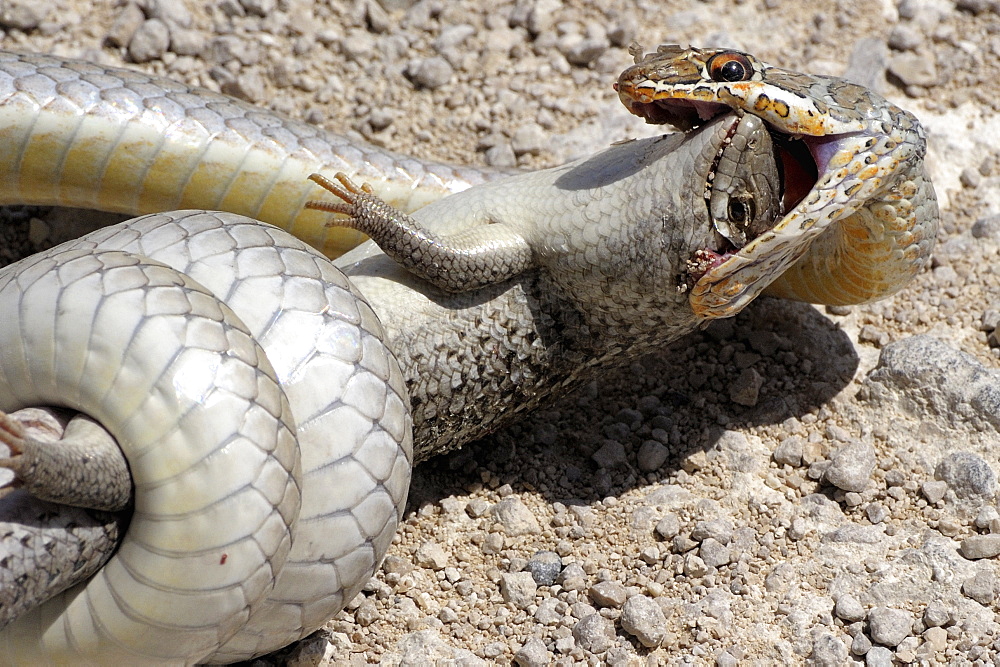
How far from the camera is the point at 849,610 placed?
3695 millimetres

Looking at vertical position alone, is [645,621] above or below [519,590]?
above

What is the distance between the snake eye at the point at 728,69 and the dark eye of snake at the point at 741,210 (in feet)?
1.34

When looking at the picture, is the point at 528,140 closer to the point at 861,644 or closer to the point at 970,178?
the point at 970,178

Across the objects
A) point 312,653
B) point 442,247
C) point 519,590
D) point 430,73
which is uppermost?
point 442,247

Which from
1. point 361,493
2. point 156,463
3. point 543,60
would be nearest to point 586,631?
point 361,493

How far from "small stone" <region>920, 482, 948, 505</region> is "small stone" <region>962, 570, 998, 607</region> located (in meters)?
0.41

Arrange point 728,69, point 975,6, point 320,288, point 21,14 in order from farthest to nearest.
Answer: point 975,6 < point 21,14 < point 728,69 < point 320,288

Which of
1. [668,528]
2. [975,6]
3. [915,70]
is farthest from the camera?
[975,6]

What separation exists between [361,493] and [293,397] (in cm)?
37

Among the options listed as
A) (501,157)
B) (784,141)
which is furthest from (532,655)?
(501,157)

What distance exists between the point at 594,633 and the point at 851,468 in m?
1.29

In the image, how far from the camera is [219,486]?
9.18 feet

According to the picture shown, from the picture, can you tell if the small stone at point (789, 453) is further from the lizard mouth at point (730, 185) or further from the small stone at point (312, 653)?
the small stone at point (312, 653)

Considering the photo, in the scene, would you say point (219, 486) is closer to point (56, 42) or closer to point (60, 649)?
point (60, 649)
